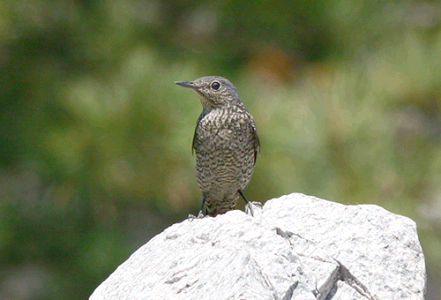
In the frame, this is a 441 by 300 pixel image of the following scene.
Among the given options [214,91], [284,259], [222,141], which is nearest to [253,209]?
[222,141]

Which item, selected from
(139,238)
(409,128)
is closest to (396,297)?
(409,128)

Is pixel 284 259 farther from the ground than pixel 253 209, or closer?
closer

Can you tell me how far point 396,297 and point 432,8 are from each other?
3.37 metres

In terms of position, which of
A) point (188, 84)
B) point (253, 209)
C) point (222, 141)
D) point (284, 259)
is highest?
point (188, 84)

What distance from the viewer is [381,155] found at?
166 inches

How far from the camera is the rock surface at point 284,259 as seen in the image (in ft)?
7.46

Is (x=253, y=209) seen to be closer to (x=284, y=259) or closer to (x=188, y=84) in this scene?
(x=188, y=84)

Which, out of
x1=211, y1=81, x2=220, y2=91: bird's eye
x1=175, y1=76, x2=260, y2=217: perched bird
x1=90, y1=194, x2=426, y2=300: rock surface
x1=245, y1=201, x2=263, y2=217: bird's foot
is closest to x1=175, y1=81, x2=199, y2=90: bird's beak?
x1=175, y1=76, x2=260, y2=217: perched bird

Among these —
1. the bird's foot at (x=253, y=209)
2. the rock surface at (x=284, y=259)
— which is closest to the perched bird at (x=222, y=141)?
the bird's foot at (x=253, y=209)

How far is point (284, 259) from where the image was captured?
2.34 m

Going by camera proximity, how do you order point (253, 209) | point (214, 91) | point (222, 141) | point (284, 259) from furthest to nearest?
point (214, 91) < point (222, 141) < point (253, 209) < point (284, 259)

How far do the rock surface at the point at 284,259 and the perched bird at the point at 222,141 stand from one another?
91 cm

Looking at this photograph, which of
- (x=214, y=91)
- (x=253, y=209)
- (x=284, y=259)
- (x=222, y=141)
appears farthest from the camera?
(x=214, y=91)

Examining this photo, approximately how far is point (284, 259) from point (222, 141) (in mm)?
1530
